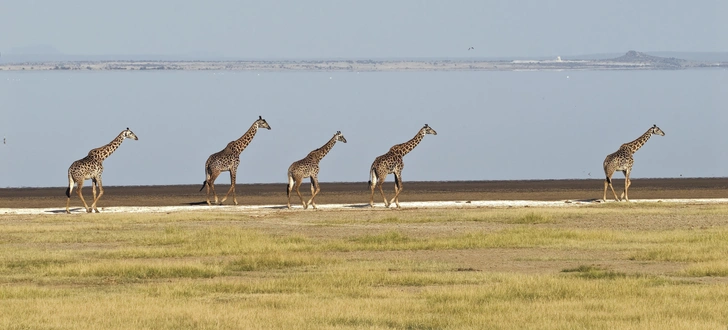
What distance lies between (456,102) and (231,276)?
96011 millimetres

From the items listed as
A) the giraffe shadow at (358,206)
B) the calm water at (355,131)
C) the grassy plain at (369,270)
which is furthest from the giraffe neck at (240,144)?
the calm water at (355,131)

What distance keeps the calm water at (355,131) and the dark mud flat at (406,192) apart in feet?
19.3

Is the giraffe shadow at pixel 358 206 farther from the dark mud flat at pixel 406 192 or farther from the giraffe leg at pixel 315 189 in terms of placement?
the dark mud flat at pixel 406 192

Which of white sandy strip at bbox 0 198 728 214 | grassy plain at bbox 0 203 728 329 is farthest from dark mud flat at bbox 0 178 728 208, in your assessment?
grassy plain at bbox 0 203 728 329

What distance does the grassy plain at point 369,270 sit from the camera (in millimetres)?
16797

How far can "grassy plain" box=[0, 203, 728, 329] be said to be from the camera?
55.1 ft

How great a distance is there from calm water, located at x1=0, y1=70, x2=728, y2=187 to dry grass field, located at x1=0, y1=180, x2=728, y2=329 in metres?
18.9

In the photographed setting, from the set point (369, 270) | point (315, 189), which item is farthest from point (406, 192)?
point (369, 270)

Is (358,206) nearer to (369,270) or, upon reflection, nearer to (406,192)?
(406,192)

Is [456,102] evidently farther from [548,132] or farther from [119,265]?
[119,265]

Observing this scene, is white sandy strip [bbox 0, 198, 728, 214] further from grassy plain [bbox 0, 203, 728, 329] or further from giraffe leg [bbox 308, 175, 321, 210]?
grassy plain [bbox 0, 203, 728, 329]

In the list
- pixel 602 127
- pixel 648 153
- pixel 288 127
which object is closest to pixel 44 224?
pixel 648 153

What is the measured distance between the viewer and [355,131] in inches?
2980

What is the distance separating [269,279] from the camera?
20.6 meters
